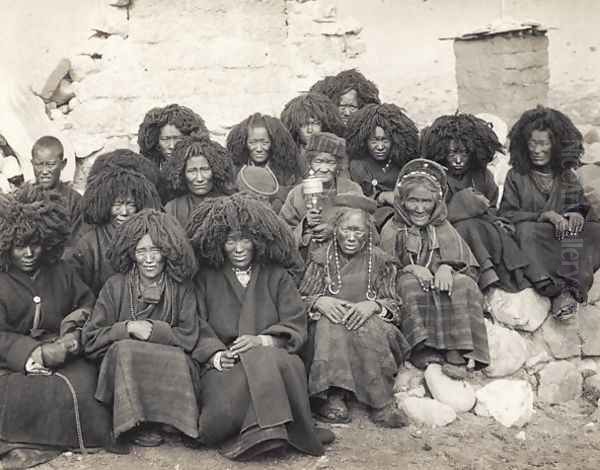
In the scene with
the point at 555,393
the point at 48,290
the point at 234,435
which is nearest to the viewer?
the point at 234,435

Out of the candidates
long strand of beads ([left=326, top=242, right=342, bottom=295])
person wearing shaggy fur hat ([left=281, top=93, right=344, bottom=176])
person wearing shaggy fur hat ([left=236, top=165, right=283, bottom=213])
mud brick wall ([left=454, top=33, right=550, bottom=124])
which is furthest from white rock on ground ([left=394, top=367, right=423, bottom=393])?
mud brick wall ([left=454, top=33, right=550, bottom=124])

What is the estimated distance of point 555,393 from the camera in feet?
22.6

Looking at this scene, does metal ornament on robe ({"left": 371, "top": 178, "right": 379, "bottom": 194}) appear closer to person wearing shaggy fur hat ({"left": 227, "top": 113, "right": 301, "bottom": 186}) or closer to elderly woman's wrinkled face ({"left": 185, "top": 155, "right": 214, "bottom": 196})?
person wearing shaggy fur hat ({"left": 227, "top": 113, "right": 301, "bottom": 186})

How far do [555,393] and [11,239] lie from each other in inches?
145

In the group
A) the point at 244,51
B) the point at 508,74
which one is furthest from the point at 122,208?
the point at 508,74

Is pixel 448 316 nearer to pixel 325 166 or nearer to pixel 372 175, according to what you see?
pixel 325 166

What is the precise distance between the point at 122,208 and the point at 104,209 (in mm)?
116

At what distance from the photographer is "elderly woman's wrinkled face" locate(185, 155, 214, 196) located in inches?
276

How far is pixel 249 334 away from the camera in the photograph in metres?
5.96

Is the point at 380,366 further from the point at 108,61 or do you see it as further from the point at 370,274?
the point at 108,61

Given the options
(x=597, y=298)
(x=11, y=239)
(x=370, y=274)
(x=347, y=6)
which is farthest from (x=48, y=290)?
(x=347, y=6)

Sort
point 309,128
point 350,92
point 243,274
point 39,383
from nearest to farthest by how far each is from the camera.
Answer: point 39,383 < point 243,274 < point 309,128 < point 350,92

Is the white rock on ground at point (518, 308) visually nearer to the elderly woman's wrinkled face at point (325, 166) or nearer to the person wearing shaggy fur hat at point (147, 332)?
the elderly woman's wrinkled face at point (325, 166)

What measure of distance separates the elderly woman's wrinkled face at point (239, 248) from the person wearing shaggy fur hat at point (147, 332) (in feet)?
0.83
